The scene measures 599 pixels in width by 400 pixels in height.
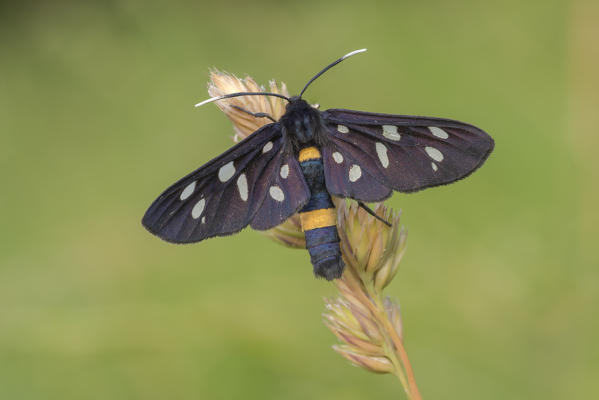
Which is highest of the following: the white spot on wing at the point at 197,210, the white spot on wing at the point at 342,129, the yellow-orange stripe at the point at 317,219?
the white spot on wing at the point at 342,129

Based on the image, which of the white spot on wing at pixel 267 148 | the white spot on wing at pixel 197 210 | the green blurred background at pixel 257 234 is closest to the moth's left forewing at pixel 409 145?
the white spot on wing at pixel 267 148

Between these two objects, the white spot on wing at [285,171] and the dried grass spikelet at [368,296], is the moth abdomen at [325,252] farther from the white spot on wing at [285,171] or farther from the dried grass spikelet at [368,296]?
the white spot on wing at [285,171]

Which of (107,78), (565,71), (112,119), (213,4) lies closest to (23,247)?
(112,119)

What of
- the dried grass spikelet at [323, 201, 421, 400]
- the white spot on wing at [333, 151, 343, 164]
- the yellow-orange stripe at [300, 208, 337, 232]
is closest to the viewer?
the dried grass spikelet at [323, 201, 421, 400]

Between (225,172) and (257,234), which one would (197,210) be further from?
(257,234)

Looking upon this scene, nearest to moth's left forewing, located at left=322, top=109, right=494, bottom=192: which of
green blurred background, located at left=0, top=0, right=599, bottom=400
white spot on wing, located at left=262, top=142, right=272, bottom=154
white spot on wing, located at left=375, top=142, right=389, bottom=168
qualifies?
white spot on wing, located at left=375, top=142, right=389, bottom=168

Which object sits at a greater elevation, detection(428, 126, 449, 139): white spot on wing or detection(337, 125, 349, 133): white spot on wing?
detection(337, 125, 349, 133): white spot on wing

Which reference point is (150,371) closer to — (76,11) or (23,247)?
(23,247)

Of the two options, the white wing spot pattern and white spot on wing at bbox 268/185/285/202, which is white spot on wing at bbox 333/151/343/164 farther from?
the white wing spot pattern
